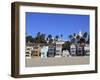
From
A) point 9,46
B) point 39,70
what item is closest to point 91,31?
point 39,70

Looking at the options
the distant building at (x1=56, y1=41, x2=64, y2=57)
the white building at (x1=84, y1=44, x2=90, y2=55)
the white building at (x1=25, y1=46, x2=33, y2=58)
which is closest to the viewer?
the white building at (x1=25, y1=46, x2=33, y2=58)

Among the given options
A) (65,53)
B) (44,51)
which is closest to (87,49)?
(65,53)

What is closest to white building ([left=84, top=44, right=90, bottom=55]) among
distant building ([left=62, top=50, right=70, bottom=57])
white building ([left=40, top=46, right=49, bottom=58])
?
distant building ([left=62, top=50, right=70, bottom=57])

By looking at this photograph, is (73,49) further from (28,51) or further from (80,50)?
(28,51)

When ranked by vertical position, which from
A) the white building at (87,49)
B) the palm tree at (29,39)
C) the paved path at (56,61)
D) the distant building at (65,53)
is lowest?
the paved path at (56,61)

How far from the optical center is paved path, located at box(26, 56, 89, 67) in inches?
82.8

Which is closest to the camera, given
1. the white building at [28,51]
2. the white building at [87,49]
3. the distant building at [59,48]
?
the white building at [28,51]

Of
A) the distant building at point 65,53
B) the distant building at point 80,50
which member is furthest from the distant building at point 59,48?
the distant building at point 80,50

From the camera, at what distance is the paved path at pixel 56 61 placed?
2104 mm

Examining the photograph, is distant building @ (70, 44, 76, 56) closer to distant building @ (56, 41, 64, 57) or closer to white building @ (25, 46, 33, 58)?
distant building @ (56, 41, 64, 57)

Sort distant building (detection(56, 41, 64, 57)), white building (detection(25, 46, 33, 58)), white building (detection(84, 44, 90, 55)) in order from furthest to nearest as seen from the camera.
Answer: white building (detection(84, 44, 90, 55)) < distant building (detection(56, 41, 64, 57)) < white building (detection(25, 46, 33, 58))

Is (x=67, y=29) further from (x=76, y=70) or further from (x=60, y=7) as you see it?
(x=76, y=70)

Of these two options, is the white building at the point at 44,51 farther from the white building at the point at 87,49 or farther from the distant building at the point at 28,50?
the white building at the point at 87,49

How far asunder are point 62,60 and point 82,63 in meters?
0.21
